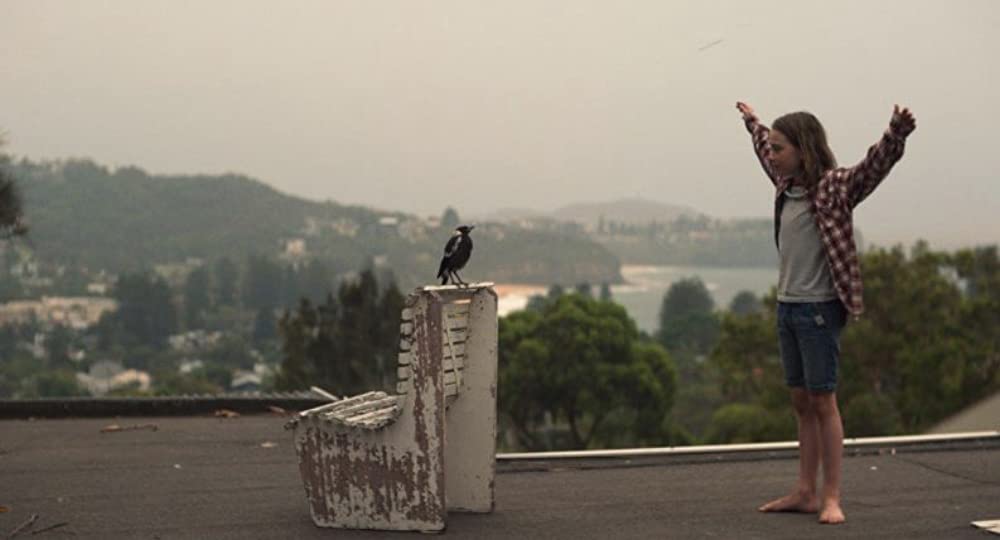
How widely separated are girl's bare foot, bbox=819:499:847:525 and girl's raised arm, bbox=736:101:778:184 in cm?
124

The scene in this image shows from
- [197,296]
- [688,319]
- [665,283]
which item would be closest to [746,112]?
[688,319]

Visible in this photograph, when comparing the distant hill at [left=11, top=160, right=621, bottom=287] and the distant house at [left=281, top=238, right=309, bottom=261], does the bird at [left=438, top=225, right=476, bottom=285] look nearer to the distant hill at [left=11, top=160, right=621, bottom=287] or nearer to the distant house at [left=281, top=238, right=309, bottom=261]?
the distant hill at [left=11, top=160, right=621, bottom=287]

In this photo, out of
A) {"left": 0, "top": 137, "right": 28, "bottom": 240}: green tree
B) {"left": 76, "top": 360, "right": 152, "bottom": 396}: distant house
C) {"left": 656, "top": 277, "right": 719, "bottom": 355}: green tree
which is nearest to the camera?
{"left": 0, "top": 137, "right": 28, "bottom": 240}: green tree

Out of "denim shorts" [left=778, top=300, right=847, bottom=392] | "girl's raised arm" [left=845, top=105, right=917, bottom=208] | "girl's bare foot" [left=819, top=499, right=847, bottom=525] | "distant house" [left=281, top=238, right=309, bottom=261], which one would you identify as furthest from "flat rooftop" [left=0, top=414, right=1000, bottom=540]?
"distant house" [left=281, top=238, right=309, bottom=261]

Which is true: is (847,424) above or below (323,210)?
below

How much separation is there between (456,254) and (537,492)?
51.2 inches

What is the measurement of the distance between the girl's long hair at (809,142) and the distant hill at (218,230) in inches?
1899

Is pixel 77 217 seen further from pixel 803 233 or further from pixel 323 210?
pixel 803 233

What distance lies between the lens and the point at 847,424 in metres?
33.0

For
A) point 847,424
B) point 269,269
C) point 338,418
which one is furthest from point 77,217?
point 338,418

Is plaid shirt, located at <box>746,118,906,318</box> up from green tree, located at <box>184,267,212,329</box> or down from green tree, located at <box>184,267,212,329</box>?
up

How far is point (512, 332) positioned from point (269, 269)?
33303 millimetres

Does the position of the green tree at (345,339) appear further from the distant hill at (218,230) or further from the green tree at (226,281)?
the green tree at (226,281)

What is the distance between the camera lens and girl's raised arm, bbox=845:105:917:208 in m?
5.46
